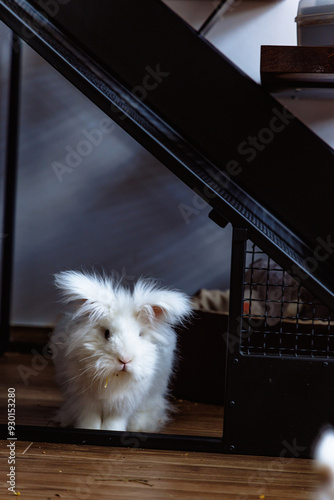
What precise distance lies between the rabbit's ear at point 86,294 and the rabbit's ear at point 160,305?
75 mm

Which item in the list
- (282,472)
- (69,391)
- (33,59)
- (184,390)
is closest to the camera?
(282,472)


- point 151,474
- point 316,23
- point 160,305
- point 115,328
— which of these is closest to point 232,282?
point 160,305

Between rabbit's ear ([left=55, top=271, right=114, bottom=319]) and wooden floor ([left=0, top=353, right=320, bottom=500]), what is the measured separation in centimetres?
32

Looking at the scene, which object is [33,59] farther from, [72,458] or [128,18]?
[72,458]

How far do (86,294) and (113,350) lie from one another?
16 cm

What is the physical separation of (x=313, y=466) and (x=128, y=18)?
1.17 meters

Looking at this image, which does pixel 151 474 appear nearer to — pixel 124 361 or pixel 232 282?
pixel 124 361

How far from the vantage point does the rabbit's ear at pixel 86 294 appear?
151 cm

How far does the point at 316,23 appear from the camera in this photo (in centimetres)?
150

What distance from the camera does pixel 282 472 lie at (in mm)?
1382

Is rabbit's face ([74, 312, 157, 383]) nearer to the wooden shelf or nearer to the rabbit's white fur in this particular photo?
the rabbit's white fur

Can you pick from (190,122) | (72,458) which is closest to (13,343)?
(72,458)

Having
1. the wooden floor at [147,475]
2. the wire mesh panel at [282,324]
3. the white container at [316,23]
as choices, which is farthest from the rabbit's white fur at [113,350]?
the white container at [316,23]

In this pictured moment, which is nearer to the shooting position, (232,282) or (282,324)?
(232,282)
